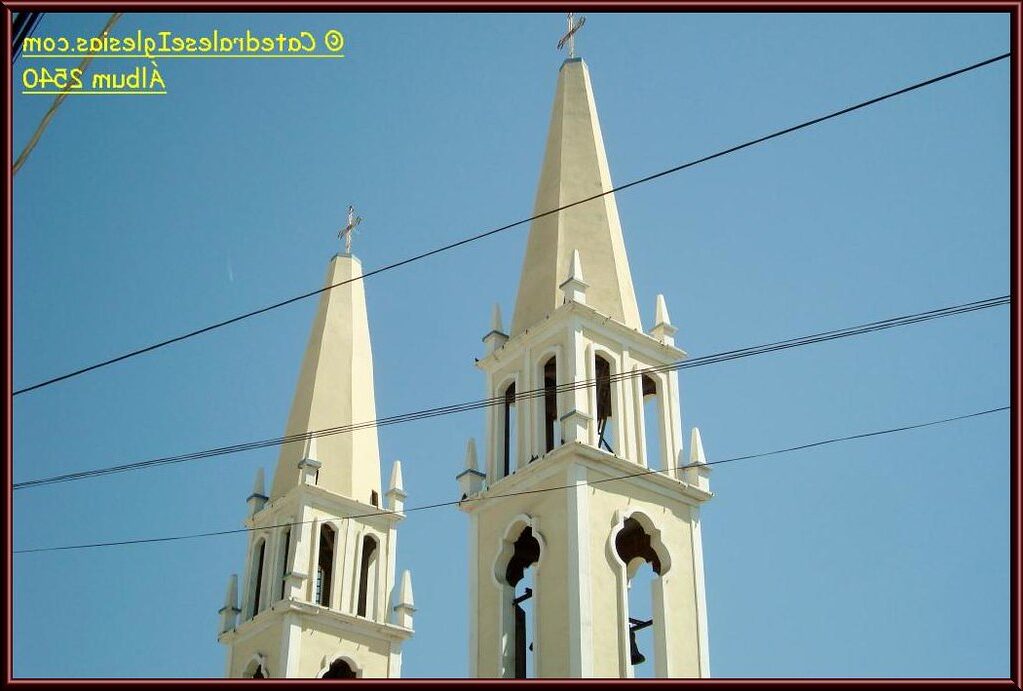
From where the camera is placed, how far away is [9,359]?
1212cm

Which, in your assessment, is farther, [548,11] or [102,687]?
[548,11]

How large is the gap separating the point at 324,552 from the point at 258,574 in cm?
178

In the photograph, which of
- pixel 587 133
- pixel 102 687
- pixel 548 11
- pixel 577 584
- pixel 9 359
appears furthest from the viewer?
pixel 587 133

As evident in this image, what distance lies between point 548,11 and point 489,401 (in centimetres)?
1610

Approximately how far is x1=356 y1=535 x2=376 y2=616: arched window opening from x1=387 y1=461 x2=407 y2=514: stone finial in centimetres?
108

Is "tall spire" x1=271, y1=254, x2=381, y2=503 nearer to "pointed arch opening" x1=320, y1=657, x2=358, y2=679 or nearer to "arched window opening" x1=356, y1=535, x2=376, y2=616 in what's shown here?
"arched window opening" x1=356, y1=535, x2=376, y2=616

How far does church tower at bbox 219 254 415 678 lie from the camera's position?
106 ft

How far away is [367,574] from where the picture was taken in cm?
3494

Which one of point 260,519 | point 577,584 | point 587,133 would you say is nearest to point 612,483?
point 577,584

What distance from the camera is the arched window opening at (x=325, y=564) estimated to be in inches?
1340

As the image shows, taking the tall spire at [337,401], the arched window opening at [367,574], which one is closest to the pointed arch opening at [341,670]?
the arched window opening at [367,574]

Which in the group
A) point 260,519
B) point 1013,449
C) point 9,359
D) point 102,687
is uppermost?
point 260,519

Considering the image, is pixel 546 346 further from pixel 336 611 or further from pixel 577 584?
pixel 336 611

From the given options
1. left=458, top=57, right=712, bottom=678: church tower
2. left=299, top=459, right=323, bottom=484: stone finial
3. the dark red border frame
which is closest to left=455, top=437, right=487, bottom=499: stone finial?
left=458, top=57, right=712, bottom=678: church tower
